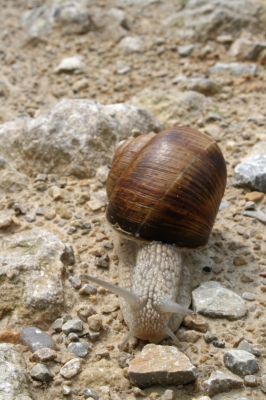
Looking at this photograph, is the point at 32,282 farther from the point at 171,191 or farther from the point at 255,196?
the point at 255,196

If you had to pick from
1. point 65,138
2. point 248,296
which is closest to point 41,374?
point 248,296

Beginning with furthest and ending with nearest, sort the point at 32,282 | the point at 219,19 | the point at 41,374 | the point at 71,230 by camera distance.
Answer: the point at 219,19 → the point at 71,230 → the point at 32,282 → the point at 41,374

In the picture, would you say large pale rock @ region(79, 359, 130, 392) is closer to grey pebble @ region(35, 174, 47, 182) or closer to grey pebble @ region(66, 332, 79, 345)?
grey pebble @ region(66, 332, 79, 345)

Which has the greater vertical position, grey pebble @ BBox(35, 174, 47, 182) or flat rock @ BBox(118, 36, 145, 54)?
flat rock @ BBox(118, 36, 145, 54)

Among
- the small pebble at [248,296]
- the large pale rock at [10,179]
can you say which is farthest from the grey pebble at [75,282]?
the large pale rock at [10,179]

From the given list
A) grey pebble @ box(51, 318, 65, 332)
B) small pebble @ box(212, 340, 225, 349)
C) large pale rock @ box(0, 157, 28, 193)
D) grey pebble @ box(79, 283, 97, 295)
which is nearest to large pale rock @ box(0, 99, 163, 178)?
large pale rock @ box(0, 157, 28, 193)

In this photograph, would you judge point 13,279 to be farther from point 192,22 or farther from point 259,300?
point 192,22
